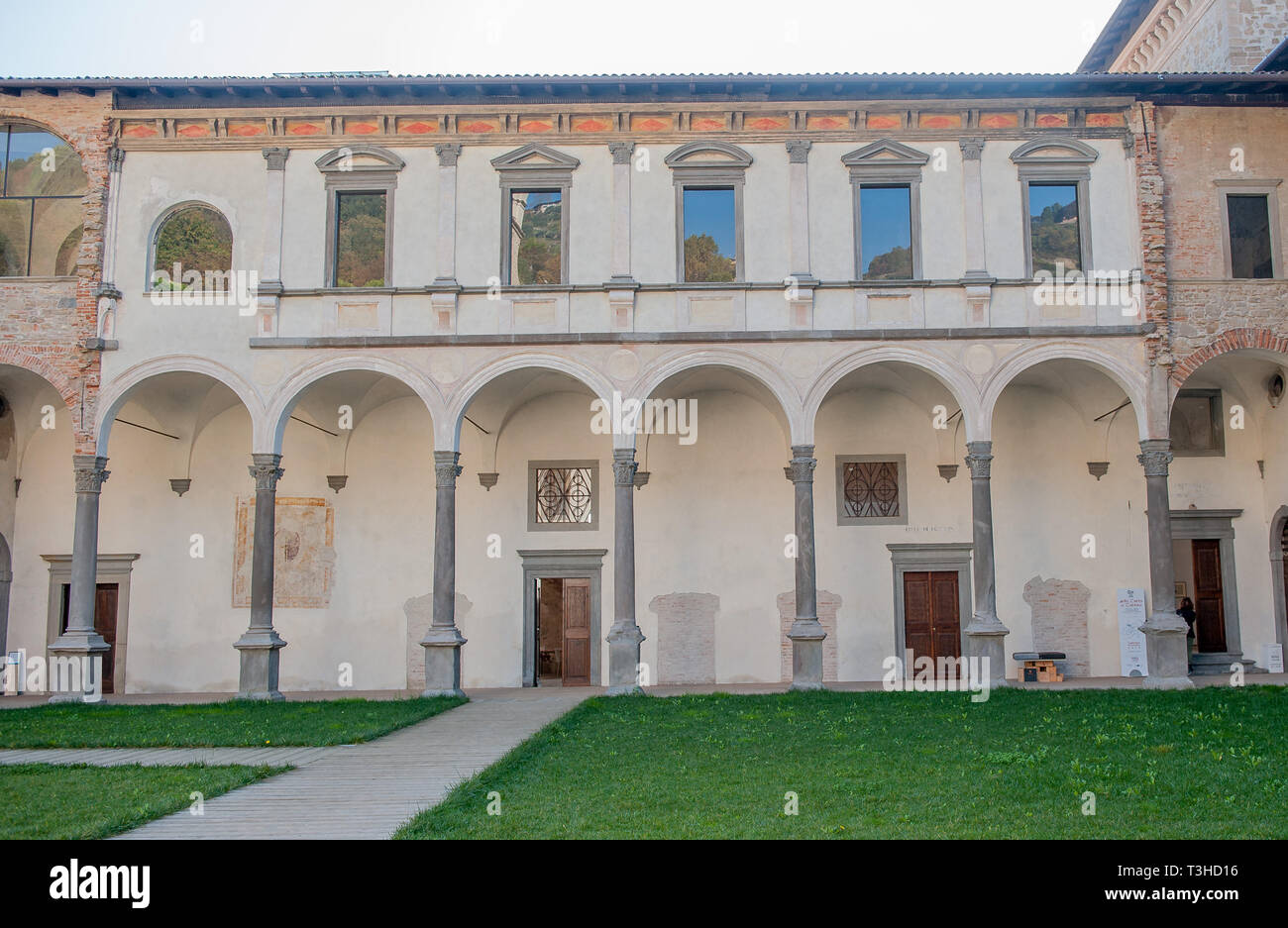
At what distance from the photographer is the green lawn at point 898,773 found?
6664mm

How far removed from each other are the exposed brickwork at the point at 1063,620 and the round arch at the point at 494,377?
8393 millimetres

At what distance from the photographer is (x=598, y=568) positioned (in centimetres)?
1830

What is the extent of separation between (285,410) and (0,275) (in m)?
5.48

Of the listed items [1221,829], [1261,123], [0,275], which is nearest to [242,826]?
[1221,829]

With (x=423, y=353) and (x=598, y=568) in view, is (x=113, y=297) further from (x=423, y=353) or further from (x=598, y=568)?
(x=598, y=568)

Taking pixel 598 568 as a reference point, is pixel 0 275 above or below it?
above

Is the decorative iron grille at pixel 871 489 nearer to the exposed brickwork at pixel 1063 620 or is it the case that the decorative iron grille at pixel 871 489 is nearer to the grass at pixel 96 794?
the exposed brickwork at pixel 1063 620

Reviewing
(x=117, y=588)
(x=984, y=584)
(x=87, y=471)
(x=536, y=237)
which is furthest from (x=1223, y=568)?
(x=117, y=588)

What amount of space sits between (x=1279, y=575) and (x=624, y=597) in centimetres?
1116

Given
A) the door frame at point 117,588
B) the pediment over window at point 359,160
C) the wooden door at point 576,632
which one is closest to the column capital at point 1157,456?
the wooden door at point 576,632

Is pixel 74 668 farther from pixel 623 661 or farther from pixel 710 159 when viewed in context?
pixel 710 159

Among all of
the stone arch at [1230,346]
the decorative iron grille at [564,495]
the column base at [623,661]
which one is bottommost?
the column base at [623,661]

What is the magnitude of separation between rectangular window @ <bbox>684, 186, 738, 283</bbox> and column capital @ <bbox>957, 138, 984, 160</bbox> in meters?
3.71

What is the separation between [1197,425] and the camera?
1836 cm
